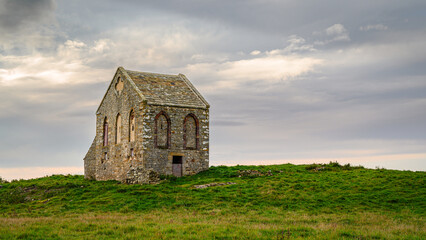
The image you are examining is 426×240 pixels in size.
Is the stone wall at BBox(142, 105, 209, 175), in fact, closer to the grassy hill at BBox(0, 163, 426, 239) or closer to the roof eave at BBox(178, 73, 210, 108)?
the roof eave at BBox(178, 73, 210, 108)

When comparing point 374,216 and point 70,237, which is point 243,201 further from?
point 70,237

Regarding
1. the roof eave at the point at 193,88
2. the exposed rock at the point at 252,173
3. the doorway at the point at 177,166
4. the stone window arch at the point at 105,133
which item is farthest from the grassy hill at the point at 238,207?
the stone window arch at the point at 105,133

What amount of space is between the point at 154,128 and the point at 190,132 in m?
3.69

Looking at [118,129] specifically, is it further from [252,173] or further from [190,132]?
[252,173]

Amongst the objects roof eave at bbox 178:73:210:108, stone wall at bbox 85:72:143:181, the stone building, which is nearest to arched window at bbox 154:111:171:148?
the stone building

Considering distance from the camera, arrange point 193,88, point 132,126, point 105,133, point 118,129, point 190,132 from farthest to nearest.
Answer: point 105,133 → point 193,88 → point 118,129 → point 190,132 → point 132,126

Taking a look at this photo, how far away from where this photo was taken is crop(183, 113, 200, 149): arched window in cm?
3581

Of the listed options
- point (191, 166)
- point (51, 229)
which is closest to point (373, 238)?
point (51, 229)

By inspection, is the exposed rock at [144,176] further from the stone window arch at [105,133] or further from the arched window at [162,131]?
the stone window arch at [105,133]

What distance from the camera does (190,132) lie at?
119 ft

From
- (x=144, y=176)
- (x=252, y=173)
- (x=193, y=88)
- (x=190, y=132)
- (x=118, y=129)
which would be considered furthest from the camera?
(x=193, y=88)

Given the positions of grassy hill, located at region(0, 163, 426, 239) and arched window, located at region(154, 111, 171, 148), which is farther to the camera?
arched window, located at region(154, 111, 171, 148)

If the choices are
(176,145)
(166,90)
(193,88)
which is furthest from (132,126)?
(193,88)

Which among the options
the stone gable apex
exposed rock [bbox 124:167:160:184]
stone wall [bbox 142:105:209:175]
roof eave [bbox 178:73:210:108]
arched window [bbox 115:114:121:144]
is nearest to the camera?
exposed rock [bbox 124:167:160:184]
